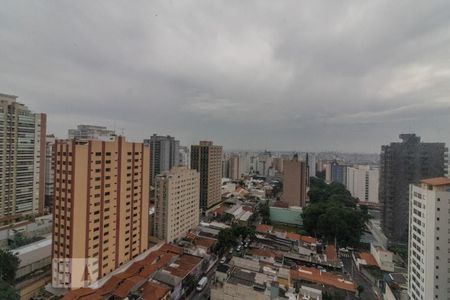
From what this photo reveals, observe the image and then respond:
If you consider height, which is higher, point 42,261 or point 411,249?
point 411,249

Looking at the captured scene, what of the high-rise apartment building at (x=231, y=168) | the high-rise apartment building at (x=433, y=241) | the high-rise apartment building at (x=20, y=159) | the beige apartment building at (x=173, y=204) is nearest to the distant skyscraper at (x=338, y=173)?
the high-rise apartment building at (x=231, y=168)

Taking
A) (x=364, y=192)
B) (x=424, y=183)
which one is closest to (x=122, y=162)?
(x=424, y=183)

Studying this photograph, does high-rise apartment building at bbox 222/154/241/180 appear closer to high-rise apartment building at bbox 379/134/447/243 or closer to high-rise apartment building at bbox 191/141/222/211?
high-rise apartment building at bbox 191/141/222/211

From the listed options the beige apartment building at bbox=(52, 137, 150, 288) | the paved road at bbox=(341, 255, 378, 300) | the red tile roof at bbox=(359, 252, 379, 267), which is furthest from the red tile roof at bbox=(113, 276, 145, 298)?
the red tile roof at bbox=(359, 252, 379, 267)

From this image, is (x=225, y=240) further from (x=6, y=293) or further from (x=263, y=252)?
(x=6, y=293)

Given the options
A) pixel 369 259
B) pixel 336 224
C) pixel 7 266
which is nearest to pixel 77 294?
pixel 7 266

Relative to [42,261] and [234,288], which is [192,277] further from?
[42,261]
